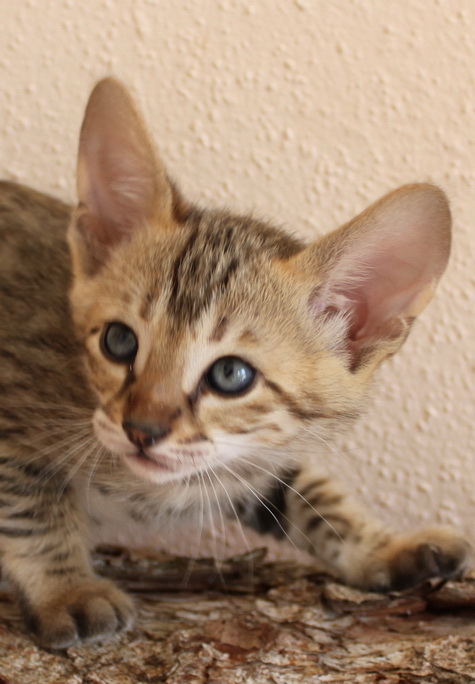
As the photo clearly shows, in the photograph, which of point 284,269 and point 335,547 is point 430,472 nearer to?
point 335,547

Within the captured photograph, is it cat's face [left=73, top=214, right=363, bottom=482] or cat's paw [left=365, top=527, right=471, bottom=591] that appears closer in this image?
cat's face [left=73, top=214, right=363, bottom=482]

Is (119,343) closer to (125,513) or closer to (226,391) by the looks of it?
(226,391)

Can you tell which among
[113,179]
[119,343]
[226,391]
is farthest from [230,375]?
[113,179]

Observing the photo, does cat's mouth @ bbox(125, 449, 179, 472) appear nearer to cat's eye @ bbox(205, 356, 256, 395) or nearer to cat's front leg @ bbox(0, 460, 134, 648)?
cat's eye @ bbox(205, 356, 256, 395)

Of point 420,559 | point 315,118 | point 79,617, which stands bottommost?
point 79,617

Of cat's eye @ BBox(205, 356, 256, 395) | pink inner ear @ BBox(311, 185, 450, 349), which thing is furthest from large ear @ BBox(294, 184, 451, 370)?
cat's eye @ BBox(205, 356, 256, 395)

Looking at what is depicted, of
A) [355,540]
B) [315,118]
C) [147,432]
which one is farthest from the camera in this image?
[315,118]

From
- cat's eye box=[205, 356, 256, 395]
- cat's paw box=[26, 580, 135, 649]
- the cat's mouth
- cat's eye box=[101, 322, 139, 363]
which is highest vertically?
cat's eye box=[205, 356, 256, 395]

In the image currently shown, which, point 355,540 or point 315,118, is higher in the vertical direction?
point 315,118
